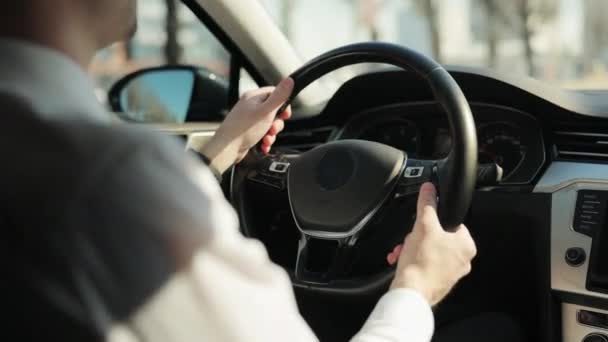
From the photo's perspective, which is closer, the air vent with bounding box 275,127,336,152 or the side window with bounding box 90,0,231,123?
the air vent with bounding box 275,127,336,152

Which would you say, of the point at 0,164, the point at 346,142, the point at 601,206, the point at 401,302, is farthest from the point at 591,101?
the point at 0,164

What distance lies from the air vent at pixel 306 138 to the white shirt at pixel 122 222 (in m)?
1.66

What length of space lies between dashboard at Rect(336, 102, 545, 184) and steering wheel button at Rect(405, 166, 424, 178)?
377 millimetres

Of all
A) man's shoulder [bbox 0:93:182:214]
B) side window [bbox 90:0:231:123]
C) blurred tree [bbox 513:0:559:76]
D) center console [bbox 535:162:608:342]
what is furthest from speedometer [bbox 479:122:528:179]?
blurred tree [bbox 513:0:559:76]

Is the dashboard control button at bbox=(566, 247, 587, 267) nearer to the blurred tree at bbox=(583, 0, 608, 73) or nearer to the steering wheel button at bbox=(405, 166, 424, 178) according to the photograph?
the steering wheel button at bbox=(405, 166, 424, 178)

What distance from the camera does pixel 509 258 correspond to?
6.92ft

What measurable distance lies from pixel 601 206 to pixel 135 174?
1421 millimetres

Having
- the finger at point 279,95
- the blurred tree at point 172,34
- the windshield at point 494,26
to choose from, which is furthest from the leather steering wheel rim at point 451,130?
the windshield at point 494,26

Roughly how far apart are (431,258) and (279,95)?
74cm

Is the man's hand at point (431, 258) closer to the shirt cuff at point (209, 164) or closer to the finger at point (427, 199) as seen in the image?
the finger at point (427, 199)

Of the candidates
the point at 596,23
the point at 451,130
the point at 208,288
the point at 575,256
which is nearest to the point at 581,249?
→ the point at 575,256

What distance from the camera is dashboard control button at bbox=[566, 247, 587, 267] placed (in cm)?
185

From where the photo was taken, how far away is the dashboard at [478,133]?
2092 mm

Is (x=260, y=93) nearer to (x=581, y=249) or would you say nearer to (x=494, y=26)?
(x=581, y=249)
